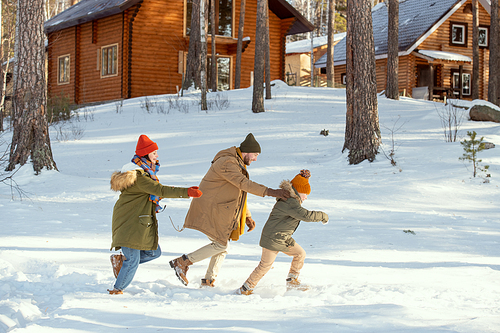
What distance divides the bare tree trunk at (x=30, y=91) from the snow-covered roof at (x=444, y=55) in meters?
24.4

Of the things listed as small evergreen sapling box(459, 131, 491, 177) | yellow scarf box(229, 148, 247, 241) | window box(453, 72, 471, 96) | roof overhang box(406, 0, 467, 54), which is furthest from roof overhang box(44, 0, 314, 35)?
yellow scarf box(229, 148, 247, 241)

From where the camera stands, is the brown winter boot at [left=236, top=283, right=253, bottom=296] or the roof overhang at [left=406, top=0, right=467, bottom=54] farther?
the roof overhang at [left=406, top=0, right=467, bottom=54]

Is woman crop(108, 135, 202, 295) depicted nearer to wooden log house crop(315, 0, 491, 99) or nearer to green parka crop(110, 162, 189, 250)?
green parka crop(110, 162, 189, 250)

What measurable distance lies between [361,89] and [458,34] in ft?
77.7

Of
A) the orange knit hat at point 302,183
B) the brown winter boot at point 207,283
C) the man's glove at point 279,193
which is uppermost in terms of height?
the orange knit hat at point 302,183

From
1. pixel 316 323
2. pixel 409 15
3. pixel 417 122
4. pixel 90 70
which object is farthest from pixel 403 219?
pixel 409 15

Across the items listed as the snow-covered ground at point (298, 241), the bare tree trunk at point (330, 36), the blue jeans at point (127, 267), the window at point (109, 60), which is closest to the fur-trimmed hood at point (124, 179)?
the blue jeans at point (127, 267)

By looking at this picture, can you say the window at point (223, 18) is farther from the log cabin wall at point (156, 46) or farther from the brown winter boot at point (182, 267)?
the brown winter boot at point (182, 267)

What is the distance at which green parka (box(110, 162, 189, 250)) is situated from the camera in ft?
14.1

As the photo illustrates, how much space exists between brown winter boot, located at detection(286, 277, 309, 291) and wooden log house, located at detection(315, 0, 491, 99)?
26.3m

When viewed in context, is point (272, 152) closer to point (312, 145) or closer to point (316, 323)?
point (312, 145)

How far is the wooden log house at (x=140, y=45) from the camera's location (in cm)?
2398

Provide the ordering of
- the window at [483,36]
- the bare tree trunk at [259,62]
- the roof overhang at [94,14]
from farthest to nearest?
1. the window at [483,36]
2. the roof overhang at [94,14]
3. the bare tree trunk at [259,62]

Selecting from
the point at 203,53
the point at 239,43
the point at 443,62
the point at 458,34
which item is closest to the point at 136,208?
the point at 203,53
